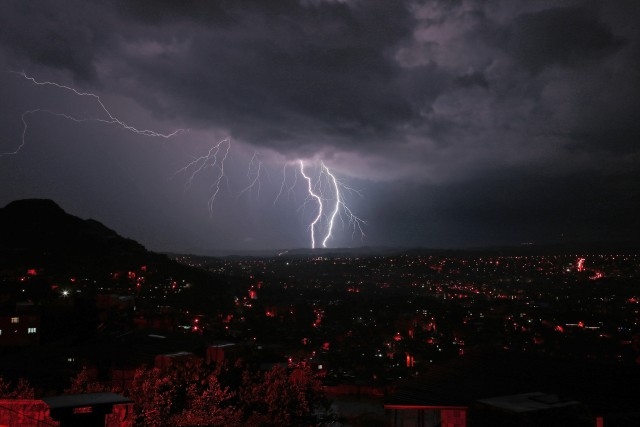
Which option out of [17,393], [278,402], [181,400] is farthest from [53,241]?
[278,402]

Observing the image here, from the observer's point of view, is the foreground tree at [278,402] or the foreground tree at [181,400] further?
the foreground tree at [278,402]

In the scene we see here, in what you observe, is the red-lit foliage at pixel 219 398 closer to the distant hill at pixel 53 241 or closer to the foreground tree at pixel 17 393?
the foreground tree at pixel 17 393

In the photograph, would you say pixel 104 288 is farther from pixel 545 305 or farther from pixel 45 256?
pixel 545 305

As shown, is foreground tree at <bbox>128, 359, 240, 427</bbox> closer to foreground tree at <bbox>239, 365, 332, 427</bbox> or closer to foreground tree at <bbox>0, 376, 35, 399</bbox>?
foreground tree at <bbox>239, 365, 332, 427</bbox>

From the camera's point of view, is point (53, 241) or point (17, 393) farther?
point (53, 241)

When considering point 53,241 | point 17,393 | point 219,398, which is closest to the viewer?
point 219,398

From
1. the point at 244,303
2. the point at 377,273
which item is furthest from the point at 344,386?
the point at 377,273

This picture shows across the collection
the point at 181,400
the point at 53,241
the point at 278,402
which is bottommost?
the point at 278,402

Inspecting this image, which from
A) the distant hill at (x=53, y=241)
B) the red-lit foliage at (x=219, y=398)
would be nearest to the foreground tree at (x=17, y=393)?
the red-lit foliage at (x=219, y=398)

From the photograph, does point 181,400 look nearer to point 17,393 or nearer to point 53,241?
point 17,393
